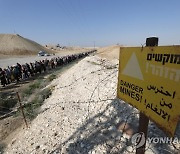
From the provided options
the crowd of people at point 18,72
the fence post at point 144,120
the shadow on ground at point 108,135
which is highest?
the fence post at point 144,120

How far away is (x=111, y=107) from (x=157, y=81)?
12.2 ft

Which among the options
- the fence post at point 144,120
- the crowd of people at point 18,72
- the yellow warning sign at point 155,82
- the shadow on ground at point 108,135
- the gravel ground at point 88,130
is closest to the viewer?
the yellow warning sign at point 155,82

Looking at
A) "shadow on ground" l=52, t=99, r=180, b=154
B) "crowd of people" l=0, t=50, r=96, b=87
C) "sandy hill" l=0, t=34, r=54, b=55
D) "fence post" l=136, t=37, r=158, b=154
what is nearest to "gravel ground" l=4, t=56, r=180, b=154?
"shadow on ground" l=52, t=99, r=180, b=154

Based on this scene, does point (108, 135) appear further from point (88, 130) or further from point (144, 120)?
point (144, 120)

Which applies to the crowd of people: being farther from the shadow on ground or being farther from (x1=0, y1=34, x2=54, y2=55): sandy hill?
(x1=0, y1=34, x2=54, y2=55): sandy hill

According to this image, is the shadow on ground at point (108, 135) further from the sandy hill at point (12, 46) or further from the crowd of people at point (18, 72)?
the sandy hill at point (12, 46)

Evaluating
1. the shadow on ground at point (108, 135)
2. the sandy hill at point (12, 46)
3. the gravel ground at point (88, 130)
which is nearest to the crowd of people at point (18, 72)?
the gravel ground at point (88, 130)

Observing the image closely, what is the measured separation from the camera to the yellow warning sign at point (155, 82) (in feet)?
5.24


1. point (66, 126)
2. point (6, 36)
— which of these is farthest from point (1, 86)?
point (6, 36)

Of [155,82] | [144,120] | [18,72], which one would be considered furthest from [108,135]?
[18,72]

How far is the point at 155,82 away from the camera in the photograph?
6.00 ft

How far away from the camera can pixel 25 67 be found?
18203 millimetres

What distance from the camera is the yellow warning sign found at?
1597 mm

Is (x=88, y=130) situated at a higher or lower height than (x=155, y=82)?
lower
